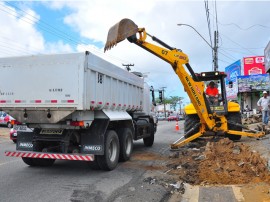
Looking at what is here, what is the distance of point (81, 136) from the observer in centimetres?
844

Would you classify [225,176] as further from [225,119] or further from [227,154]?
[225,119]

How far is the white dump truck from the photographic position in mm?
7855

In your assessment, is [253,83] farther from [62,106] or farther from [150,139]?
[62,106]

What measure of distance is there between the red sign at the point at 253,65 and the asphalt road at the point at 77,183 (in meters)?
39.8

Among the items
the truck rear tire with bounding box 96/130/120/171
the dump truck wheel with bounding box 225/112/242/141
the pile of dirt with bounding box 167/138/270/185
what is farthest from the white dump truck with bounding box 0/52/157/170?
the dump truck wheel with bounding box 225/112/242/141

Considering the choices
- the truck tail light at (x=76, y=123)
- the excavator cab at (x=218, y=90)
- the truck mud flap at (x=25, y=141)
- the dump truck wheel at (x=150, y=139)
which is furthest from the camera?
the dump truck wheel at (x=150, y=139)

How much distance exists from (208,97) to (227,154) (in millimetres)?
4259

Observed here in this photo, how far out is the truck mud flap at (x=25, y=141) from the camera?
29.0 ft

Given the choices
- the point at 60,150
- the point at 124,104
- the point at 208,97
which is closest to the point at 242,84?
the point at 208,97

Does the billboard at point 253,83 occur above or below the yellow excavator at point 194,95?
above

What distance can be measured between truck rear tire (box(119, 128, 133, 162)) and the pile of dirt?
1.40m

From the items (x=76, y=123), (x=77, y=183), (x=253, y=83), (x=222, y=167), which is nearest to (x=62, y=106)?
(x=76, y=123)

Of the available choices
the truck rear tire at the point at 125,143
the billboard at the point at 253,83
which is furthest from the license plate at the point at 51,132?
the billboard at the point at 253,83

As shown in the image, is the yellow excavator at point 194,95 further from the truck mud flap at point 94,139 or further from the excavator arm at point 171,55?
the truck mud flap at point 94,139
